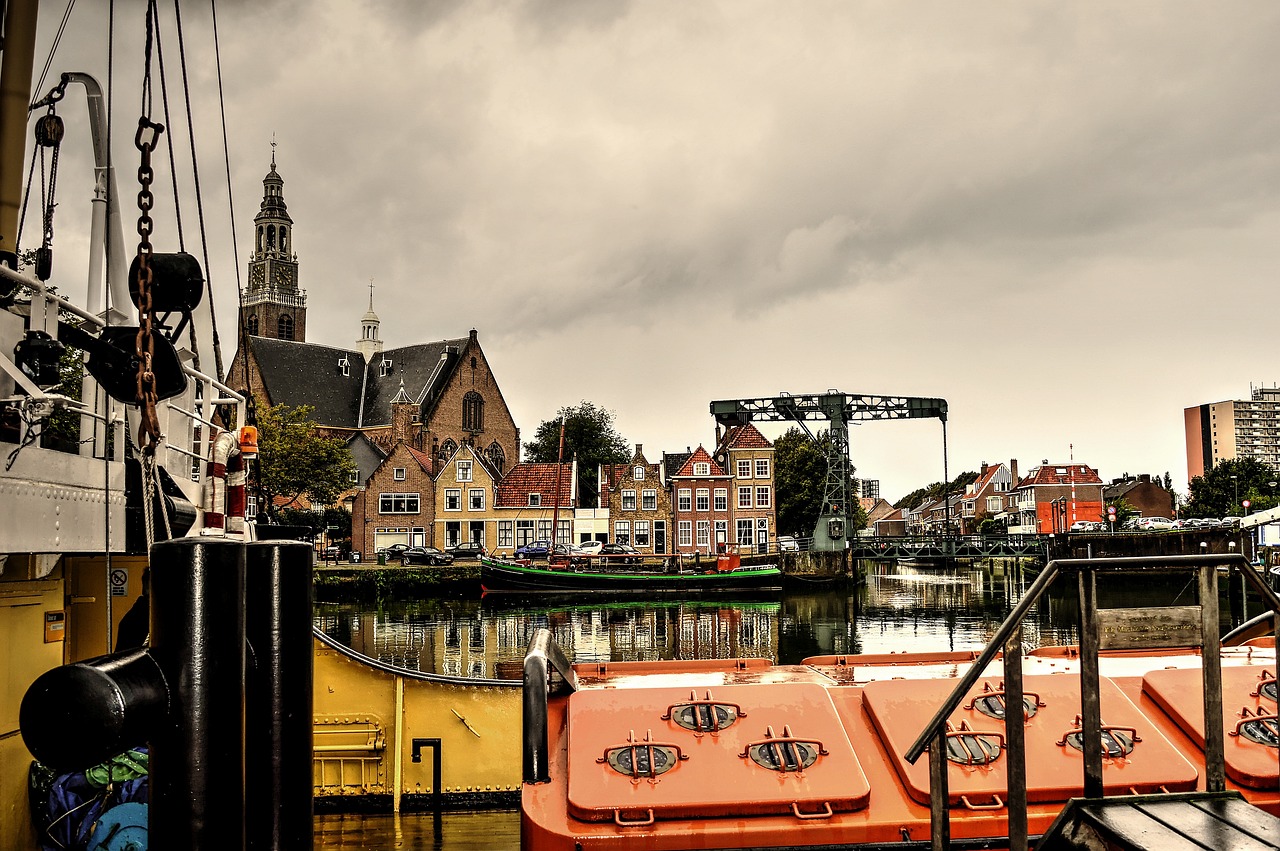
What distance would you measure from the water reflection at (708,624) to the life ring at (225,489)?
18551 millimetres

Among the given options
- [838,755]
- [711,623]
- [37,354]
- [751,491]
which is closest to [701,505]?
[751,491]

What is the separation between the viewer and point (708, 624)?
3941cm

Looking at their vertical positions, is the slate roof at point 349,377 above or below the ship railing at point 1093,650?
above

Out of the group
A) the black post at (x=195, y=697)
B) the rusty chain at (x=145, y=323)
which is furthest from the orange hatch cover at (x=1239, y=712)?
the rusty chain at (x=145, y=323)

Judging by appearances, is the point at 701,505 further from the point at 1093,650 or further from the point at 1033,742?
the point at 1093,650

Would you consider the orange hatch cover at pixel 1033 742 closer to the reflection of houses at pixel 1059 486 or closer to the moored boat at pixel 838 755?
the moored boat at pixel 838 755

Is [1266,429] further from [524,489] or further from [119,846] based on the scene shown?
[119,846]

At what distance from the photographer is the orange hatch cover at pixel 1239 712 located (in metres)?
6.00

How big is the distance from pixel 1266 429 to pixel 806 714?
20382 cm

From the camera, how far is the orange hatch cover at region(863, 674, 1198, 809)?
5961 millimetres

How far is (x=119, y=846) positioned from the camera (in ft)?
21.3

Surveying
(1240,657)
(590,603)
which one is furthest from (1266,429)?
(1240,657)

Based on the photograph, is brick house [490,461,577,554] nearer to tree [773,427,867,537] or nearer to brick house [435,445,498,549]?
brick house [435,445,498,549]

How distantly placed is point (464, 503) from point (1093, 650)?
207 feet
